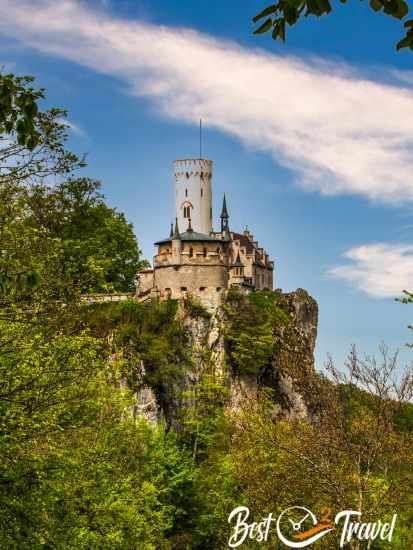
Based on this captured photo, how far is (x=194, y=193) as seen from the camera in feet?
288

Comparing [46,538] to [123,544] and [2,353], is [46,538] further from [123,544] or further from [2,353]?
[123,544]

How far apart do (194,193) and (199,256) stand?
1645cm

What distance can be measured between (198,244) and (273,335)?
11478mm

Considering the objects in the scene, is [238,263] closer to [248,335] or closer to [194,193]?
[194,193]

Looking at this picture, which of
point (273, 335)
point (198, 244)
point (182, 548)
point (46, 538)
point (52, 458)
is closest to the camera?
point (46, 538)

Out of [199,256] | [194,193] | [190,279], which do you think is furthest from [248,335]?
[194,193]

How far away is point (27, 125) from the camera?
905 cm

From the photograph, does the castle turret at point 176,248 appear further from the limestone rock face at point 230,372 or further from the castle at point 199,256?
the limestone rock face at point 230,372

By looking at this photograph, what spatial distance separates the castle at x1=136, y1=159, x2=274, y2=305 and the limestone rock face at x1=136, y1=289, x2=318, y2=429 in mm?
2402

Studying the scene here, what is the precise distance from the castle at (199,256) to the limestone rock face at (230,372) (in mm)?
2402

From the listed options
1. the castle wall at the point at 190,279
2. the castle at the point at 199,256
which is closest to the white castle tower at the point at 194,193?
the castle at the point at 199,256

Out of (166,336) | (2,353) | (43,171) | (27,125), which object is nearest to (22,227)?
(43,171)

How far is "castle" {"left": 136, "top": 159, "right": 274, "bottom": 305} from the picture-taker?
220ft

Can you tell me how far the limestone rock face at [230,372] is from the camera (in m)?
61.5
